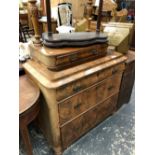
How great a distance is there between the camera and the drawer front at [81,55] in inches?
42.3

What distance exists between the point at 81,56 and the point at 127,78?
2.47ft

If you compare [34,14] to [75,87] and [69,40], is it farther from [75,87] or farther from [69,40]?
[75,87]

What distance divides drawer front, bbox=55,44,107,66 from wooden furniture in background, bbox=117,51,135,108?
369 mm

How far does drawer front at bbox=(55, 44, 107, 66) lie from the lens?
1.07 metres

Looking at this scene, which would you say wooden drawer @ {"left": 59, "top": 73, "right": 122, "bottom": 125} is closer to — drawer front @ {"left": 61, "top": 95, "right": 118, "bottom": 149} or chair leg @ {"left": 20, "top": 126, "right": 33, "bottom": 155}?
drawer front @ {"left": 61, "top": 95, "right": 118, "bottom": 149}

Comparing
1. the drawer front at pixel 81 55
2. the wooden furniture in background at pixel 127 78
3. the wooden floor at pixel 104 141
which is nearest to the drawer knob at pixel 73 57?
the drawer front at pixel 81 55

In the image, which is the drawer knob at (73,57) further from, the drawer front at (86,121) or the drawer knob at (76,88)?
the drawer front at (86,121)

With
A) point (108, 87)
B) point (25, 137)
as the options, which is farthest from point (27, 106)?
point (108, 87)

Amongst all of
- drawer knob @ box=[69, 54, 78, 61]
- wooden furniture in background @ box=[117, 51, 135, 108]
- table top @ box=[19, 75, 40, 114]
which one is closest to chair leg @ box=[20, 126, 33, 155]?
table top @ box=[19, 75, 40, 114]

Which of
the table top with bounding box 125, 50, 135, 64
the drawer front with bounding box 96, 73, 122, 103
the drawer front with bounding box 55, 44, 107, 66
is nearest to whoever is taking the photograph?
the drawer front with bounding box 55, 44, 107, 66
